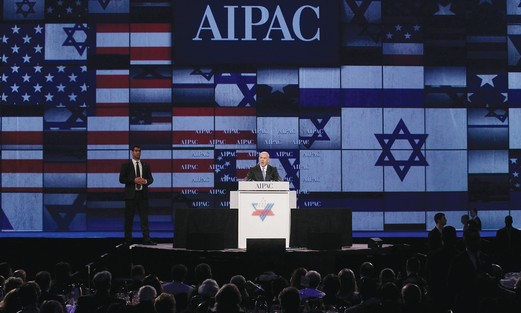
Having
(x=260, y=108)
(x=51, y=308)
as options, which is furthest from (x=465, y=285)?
(x=260, y=108)

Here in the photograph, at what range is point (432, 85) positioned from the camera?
17719 millimetres

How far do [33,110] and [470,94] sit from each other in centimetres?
1003

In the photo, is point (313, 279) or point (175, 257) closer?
point (313, 279)

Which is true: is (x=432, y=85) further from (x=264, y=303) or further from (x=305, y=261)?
(x=264, y=303)

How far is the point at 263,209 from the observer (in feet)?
38.3

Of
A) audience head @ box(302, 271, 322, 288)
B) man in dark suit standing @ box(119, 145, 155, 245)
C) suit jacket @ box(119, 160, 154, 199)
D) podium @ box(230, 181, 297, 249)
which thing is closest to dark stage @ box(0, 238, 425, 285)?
podium @ box(230, 181, 297, 249)

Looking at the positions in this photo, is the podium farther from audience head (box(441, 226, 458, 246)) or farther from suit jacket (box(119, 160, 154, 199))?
audience head (box(441, 226, 458, 246))

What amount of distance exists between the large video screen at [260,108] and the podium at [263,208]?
568 cm

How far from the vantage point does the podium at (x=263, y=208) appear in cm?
1166

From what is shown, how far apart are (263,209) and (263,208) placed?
0.02 metres

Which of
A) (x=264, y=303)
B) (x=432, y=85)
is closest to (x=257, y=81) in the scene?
(x=432, y=85)

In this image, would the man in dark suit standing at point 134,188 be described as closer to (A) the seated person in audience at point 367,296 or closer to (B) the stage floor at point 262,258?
(B) the stage floor at point 262,258

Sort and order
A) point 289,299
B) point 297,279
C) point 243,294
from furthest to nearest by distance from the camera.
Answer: point 297,279, point 243,294, point 289,299

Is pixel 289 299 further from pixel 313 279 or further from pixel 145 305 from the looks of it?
pixel 313 279
